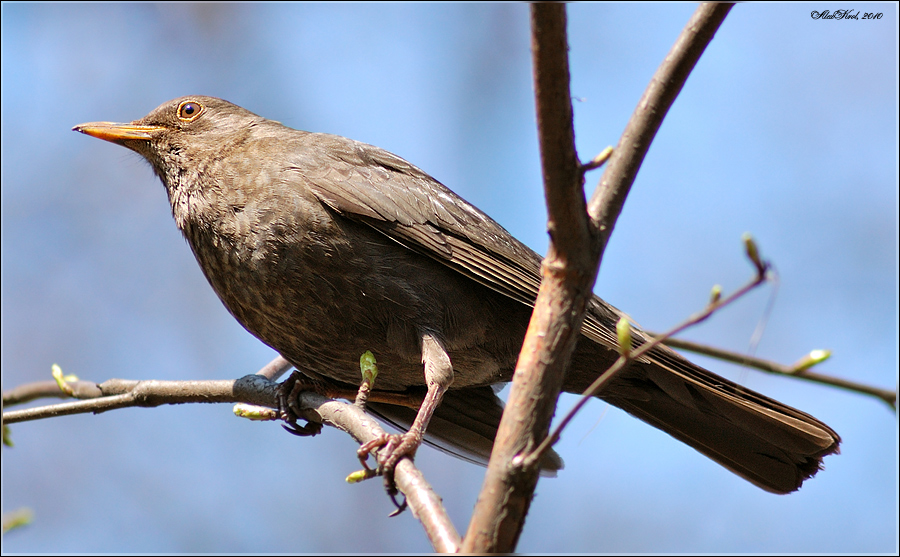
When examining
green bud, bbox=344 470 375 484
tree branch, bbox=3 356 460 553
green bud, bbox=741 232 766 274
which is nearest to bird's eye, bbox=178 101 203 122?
tree branch, bbox=3 356 460 553

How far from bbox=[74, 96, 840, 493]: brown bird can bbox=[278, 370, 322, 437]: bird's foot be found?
0.09 m

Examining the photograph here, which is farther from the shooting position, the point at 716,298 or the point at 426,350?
the point at 426,350

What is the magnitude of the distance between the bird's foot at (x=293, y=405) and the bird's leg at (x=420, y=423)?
0.79m

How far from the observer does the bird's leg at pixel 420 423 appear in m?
3.08

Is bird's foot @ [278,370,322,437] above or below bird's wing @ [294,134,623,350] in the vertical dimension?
below

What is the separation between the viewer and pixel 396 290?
3.84 metres

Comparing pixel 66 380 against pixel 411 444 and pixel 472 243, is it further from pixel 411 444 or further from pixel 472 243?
pixel 472 243

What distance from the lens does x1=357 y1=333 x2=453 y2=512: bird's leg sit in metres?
3.08

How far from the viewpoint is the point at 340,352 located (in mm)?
3986

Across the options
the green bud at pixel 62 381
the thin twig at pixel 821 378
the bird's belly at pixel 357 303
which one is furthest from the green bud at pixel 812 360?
the green bud at pixel 62 381

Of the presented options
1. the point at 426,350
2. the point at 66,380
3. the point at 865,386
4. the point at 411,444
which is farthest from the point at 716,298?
the point at 66,380

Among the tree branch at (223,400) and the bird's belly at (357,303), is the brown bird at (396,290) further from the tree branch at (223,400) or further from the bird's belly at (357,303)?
the tree branch at (223,400)

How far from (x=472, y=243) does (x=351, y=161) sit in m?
0.84

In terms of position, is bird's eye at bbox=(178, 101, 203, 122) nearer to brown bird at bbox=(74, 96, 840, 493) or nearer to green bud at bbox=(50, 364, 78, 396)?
brown bird at bbox=(74, 96, 840, 493)
